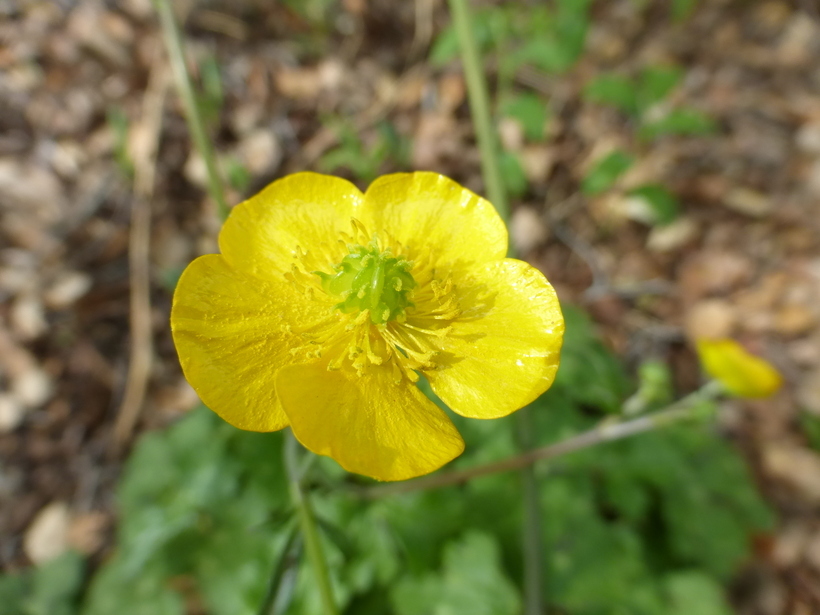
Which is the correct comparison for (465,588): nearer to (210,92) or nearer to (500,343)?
(500,343)

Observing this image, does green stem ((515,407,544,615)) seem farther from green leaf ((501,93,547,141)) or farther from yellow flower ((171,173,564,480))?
green leaf ((501,93,547,141))

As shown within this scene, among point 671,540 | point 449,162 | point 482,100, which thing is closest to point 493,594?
point 671,540

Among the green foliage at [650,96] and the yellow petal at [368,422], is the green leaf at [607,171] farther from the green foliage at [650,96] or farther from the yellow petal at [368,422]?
the yellow petal at [368,422]

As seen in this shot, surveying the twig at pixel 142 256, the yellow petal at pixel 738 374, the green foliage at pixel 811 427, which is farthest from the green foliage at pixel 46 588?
the green foliage at pixel 811 427

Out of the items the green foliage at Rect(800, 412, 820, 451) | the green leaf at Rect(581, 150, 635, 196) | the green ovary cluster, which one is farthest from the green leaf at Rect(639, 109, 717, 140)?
the green ovary cluster

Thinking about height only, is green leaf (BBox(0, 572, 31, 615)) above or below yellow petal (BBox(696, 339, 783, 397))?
below

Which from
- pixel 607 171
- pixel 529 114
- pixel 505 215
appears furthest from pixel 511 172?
pixel 505 215
